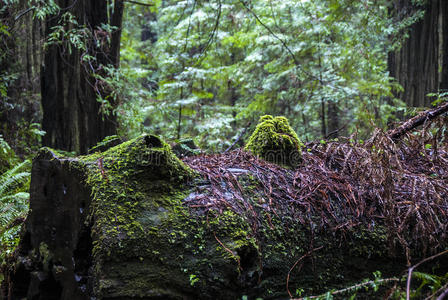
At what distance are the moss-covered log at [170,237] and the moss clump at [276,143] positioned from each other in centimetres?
50

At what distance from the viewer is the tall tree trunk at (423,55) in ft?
25.0

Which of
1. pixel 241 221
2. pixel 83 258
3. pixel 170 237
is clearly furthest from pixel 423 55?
pixel 83 258

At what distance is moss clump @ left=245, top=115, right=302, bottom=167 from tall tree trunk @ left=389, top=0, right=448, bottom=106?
6309mm

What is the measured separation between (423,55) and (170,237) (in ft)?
30.0

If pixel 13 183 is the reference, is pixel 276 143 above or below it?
above

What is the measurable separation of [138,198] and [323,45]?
765 cm

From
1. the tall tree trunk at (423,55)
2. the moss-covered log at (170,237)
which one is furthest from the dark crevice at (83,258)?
the tall tree trunk at (423,55)

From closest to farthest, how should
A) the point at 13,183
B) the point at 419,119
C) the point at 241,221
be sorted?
the point at 241,221 → the point at 419,119 → the point at 13,183

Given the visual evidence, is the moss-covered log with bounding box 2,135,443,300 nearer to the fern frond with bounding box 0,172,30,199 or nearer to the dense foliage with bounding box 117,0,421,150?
the fern frond with bounding box 0,172,30,199

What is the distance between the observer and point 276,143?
2941mm

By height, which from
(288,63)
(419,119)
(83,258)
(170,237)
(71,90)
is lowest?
(83,258)

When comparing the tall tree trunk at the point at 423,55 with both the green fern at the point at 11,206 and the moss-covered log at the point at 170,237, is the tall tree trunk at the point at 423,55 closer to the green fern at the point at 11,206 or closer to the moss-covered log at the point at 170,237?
the moss-covered log at the point at 170,237

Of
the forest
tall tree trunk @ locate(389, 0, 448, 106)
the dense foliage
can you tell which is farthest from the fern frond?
tall tree trunk @ locate(389, 0, 448, 106)

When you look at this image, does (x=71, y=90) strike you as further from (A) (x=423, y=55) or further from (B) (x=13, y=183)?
(A) (x=423, y=55)
